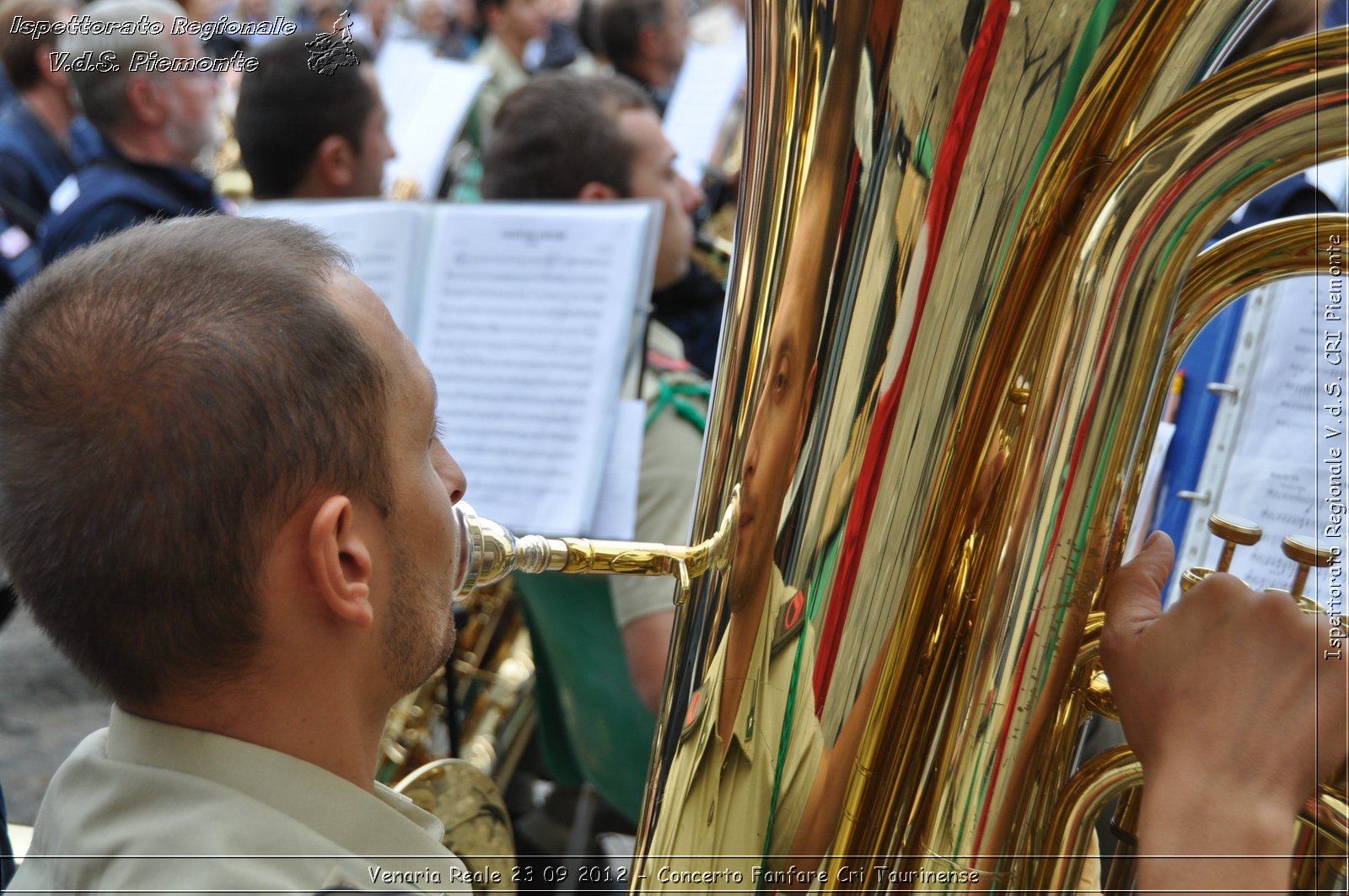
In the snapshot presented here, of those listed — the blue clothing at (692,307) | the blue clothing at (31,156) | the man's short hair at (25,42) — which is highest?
the man's short hair at (25,42)

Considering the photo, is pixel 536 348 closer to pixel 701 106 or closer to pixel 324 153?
pixel 324 153

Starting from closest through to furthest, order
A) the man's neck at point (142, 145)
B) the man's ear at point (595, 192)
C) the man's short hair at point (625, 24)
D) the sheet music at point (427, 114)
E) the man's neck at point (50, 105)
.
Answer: the man's ear at point (595, 192)
the man's neck at point (142, 145)
the sheet music at point (427, 114)
the man's neck at point (50, 105)
the man's short hair at point (625, 24)

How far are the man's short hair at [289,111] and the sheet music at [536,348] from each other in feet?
2.05

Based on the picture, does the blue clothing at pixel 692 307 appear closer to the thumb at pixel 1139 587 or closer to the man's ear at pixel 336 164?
the man's ear at pixel 336 164

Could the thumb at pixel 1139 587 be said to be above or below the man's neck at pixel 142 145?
below

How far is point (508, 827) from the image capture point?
1.39 m

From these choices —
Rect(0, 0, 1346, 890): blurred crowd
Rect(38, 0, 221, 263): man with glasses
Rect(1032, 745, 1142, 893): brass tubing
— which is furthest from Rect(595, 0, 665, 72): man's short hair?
Rect(1032, 745, 1142, 893): brass tubing

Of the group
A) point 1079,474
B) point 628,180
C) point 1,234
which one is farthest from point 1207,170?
point 1,234

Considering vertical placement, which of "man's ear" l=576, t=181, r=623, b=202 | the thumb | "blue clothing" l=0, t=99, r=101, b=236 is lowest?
the thumb

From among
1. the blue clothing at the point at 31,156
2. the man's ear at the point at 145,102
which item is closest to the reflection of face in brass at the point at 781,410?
the man's ear at the point at 145,102

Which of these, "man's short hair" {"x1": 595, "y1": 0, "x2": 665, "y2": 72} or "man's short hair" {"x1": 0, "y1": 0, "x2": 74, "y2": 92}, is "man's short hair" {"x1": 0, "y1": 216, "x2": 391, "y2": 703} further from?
"man's short hair" {"x1": 595, "y1": 0, "x2": 665, "y2": 72}

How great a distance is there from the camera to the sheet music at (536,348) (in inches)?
66.9

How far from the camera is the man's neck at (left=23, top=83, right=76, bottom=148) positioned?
10.7 ft

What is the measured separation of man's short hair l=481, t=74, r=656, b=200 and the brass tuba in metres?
1.26
